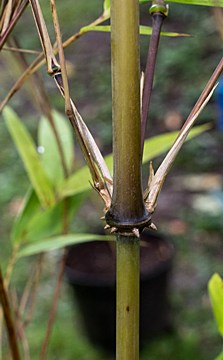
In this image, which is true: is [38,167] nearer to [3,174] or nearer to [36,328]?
[36,328]

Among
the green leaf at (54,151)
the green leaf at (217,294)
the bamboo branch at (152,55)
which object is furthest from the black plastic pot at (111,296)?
the bamboo branch at (152,55)

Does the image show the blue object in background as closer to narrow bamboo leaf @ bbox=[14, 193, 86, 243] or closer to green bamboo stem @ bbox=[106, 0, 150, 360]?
narrow bamboo leaf @ bbox=[14, 193, 86, 243]

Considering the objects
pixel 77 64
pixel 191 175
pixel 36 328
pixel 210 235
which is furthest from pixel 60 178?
pixel 77 64

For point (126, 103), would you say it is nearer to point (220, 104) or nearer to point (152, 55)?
point (152, 55)

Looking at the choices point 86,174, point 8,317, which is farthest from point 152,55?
point 86,174

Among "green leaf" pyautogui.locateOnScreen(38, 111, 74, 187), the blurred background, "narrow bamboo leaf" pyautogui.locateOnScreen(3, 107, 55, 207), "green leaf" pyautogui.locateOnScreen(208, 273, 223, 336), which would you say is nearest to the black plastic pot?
the blurred background

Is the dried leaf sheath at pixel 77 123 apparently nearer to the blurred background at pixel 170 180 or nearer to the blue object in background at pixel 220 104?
the blurred background at pixel 170 180
